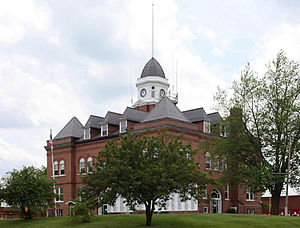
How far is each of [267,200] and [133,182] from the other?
61697 millimetres

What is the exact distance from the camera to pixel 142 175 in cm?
3212

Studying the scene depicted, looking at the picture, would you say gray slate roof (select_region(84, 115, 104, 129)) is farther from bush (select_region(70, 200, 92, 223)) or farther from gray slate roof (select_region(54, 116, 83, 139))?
bush (select_region(70, 200, 92, 223))

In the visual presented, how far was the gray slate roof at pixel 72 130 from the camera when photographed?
6425 cm

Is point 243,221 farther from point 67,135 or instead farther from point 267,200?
point 267,200

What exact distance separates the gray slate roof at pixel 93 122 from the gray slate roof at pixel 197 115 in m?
A: 13.0

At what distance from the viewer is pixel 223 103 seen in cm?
4503

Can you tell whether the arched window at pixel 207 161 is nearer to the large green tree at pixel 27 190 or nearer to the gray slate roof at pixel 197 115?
the gray slate roof at pixel 197 115

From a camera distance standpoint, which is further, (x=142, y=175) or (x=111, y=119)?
(x=111, y=119)

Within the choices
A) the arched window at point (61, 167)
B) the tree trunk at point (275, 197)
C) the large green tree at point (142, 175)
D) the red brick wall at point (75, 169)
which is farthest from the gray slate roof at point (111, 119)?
the large green tree at point (142, 175)

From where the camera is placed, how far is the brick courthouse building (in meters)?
51.9

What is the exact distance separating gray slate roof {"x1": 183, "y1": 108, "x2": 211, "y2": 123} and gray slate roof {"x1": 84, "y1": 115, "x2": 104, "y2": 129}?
42.6 feet

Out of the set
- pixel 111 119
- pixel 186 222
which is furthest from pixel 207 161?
pixel 186 222

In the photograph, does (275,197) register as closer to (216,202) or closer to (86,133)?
(216,202)

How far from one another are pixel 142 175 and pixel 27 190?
17.8m
